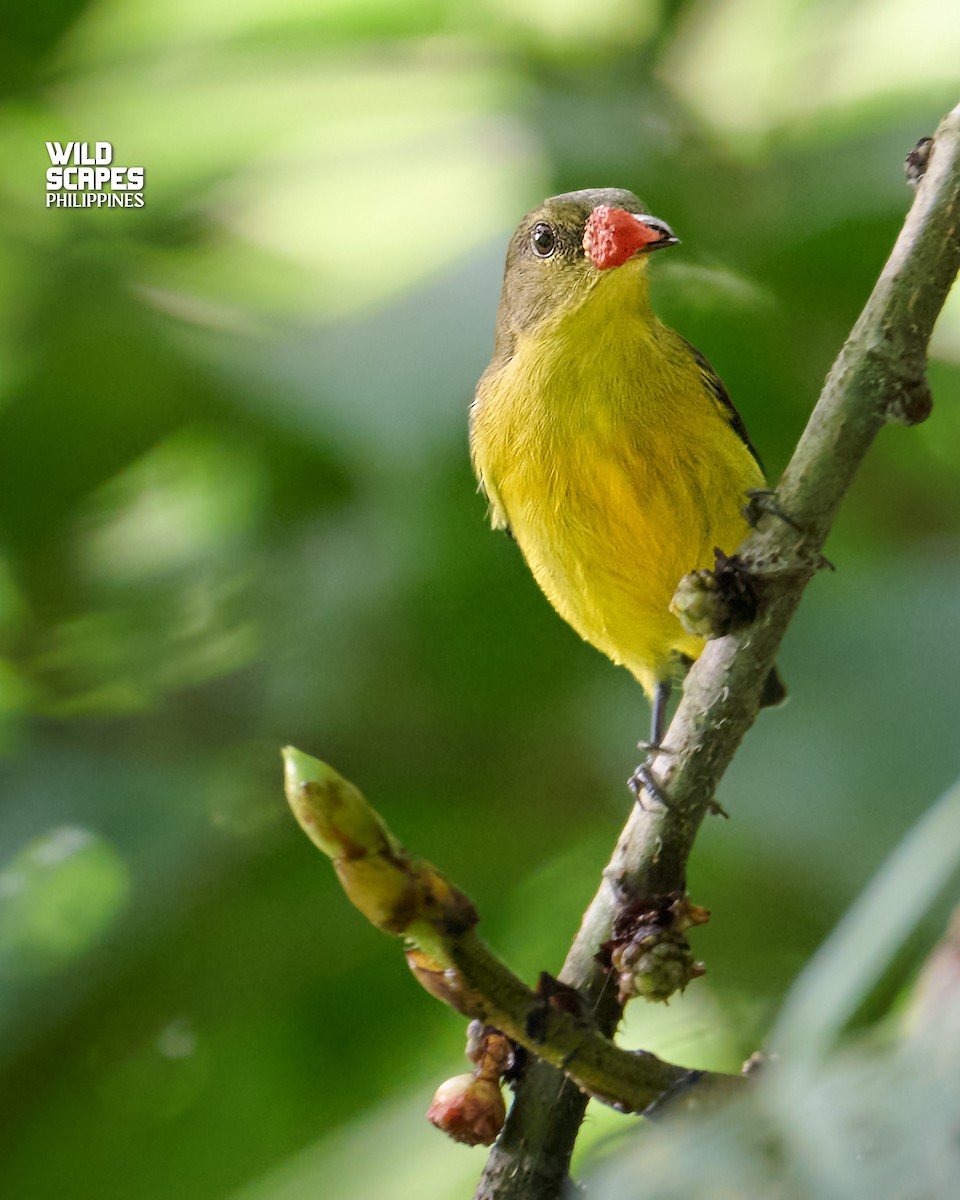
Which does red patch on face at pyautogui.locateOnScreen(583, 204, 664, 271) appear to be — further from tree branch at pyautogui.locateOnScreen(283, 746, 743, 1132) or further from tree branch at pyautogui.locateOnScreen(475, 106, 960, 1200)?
tree branch at pyautogui.locateOnScreen(283, 746, 743, 1132)

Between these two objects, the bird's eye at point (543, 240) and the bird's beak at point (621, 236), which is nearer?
the bird's beak at point (621, 236)

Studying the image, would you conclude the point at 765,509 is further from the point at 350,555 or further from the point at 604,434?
the point at 350,555

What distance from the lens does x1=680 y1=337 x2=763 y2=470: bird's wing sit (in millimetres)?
1835

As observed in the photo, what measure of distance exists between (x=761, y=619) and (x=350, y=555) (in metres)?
1.22

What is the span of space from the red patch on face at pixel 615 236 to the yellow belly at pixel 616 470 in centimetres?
21

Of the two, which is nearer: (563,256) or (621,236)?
(621,236)

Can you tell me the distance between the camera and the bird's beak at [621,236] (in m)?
1.40

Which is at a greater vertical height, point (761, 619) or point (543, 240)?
point (543, 240)

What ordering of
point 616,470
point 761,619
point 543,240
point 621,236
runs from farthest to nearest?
1. point 543,240
2. point 616,470
3. point 621,236
4. point 761,619

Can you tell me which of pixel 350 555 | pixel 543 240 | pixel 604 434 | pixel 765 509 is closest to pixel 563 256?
pixel 543 240

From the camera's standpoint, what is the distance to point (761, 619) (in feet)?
3.37

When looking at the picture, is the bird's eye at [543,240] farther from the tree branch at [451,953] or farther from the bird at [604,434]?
the tree branch at [451,953]

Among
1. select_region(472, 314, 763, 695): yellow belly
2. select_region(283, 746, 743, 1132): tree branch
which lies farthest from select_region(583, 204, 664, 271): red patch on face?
select_region(283, 746, 743, 1132): tree branch

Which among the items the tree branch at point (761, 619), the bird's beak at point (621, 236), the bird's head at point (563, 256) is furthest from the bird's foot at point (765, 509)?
the bird's head at point (563, 256)
